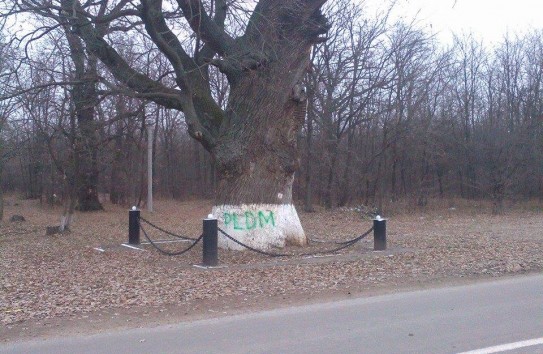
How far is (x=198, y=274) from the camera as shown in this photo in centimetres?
1216

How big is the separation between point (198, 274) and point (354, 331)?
490cm

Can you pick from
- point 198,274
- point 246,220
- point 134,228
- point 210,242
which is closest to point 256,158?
point 246,220

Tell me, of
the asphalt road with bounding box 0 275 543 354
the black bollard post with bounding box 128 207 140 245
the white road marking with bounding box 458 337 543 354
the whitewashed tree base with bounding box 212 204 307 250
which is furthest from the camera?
the black bollard post with bounding box 128 207 140 245

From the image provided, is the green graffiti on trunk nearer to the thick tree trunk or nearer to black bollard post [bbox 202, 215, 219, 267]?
the thick tree trunk

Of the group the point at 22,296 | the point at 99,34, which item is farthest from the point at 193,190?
the point at 22,296

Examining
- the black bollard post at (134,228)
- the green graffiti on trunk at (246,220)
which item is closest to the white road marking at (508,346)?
the green graffiti on trunk at (246,220)

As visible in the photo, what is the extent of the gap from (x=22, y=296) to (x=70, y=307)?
4.18 feet

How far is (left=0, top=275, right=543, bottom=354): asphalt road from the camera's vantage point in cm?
716

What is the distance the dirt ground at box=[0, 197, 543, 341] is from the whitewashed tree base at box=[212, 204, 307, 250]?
0.47m

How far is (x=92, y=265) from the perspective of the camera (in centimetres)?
1350

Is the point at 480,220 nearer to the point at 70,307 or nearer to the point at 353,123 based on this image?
the point at 353,123

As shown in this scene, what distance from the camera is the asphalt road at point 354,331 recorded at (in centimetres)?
716

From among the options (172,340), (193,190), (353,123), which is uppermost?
(353,123)

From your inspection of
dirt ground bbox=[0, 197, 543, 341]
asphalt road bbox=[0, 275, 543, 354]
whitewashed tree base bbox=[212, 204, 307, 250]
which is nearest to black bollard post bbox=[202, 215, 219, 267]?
dirt ground bbox=[0, 197, 543, 341]
